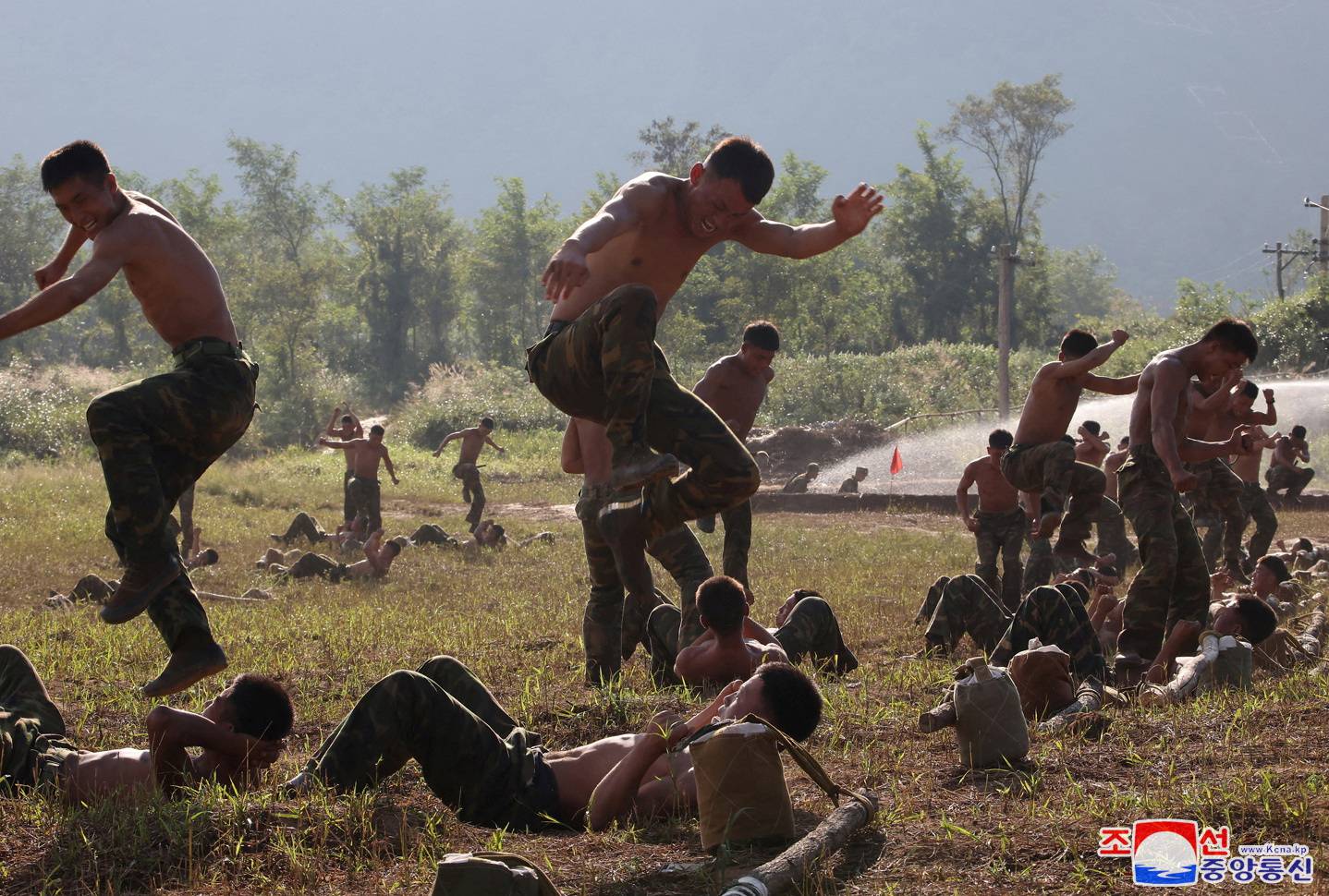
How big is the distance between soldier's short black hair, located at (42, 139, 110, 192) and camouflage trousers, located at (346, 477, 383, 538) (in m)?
12.3

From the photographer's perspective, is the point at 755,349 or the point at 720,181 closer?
the point at 720,181

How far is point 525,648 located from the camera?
8898 millimetres

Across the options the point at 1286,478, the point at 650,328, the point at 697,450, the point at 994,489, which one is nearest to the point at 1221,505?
the point at 994,489

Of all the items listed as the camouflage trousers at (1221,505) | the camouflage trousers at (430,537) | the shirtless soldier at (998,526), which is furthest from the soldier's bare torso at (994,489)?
the camouflage trousers at (430,537)

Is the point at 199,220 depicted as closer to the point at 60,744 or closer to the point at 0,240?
the point at 0,240

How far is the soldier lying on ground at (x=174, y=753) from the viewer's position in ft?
15.8

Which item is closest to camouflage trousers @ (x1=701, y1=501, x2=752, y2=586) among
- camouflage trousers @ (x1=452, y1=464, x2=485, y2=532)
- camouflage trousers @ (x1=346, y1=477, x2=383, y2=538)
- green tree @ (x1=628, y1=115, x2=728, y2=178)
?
camouflage trousers @ (x1=346, y1=477, x2=383, y2=538)

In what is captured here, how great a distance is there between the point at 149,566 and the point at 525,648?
3.79 m

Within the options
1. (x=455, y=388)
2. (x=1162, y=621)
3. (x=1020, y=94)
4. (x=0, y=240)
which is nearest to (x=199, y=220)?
(x=0, y=240)

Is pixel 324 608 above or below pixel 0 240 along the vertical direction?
below

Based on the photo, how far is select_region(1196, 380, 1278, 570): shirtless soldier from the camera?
36.6 ft

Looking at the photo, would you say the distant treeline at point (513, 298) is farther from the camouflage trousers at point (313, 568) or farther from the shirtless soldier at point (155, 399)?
the shirtless soldier at point (155, 399)

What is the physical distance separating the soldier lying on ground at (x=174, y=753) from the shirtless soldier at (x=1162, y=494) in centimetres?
489

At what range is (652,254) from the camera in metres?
6.37
